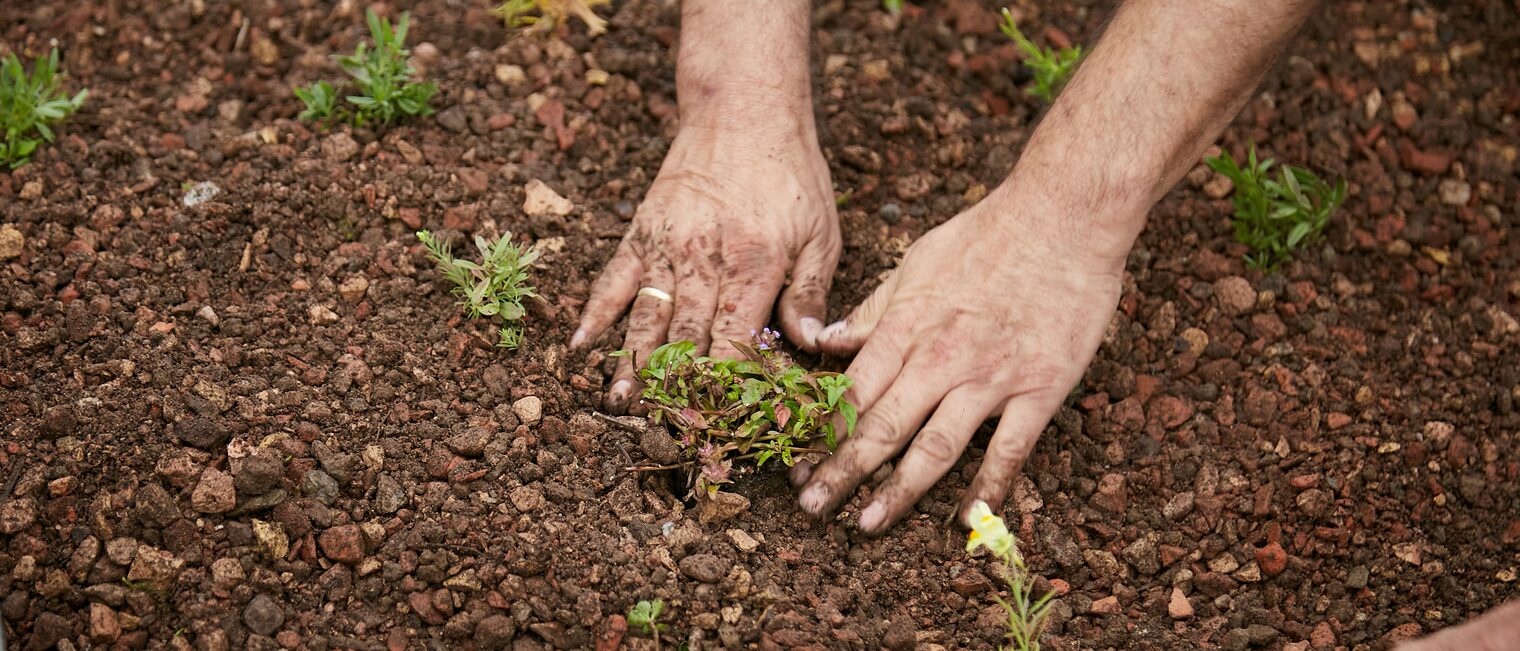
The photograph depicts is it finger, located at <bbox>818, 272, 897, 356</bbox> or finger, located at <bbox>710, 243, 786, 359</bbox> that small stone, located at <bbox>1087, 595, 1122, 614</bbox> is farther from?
finger, located at <bbox>710, 243, 786, 359</bbox>

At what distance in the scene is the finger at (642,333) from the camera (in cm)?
260

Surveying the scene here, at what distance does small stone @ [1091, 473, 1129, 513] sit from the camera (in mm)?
2654

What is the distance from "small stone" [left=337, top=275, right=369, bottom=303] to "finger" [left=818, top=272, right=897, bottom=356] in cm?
102

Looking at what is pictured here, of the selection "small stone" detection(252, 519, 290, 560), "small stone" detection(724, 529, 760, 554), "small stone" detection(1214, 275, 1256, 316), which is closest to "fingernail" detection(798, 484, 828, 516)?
"small stone" detection(724, 529, 760, 554)

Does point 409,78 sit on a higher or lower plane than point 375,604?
higher

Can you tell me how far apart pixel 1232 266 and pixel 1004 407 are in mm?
891

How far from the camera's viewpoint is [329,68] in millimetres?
3271

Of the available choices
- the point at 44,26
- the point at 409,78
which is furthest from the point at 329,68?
the point at 44,26

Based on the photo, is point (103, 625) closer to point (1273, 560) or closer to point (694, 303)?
point (694, 303)

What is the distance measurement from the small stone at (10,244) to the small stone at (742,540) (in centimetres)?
170

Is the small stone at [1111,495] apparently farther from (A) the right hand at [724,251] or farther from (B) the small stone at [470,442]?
(B) the small stone at [470,442]

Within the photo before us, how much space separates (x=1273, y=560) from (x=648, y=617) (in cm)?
132

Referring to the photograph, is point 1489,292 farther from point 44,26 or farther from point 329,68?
point 44,26

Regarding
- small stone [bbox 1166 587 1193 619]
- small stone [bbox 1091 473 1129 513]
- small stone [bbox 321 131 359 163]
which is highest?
small stone [bbox 321 131 359 163]
